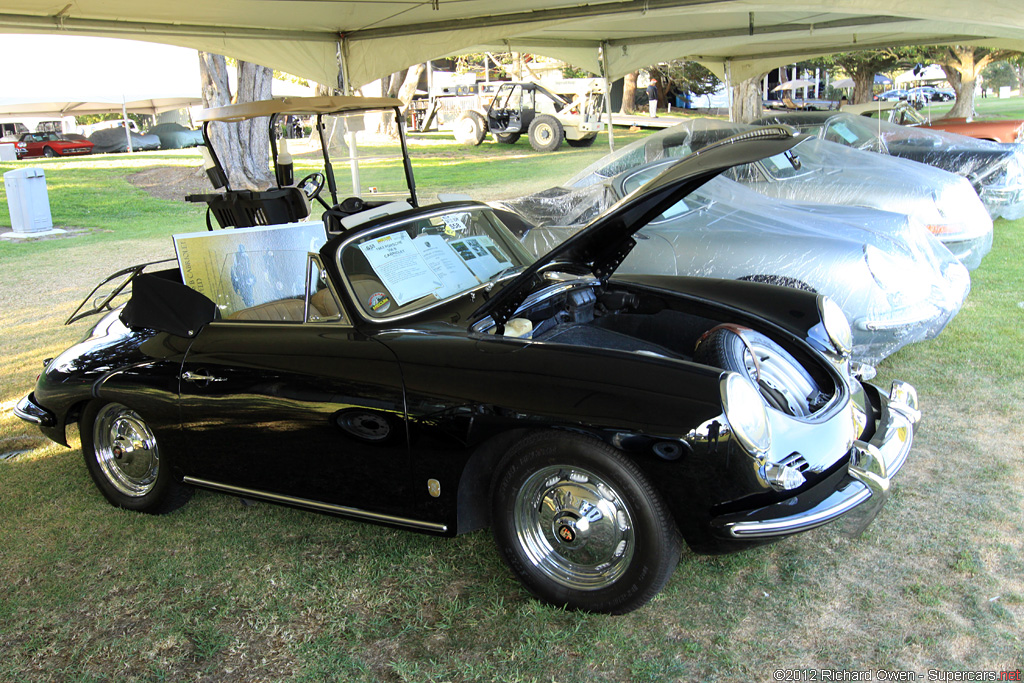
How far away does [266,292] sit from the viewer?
3670 millimetres

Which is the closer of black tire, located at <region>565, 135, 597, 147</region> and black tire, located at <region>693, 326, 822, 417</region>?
black tire, located at <region>693, 326, 822, 417</region>

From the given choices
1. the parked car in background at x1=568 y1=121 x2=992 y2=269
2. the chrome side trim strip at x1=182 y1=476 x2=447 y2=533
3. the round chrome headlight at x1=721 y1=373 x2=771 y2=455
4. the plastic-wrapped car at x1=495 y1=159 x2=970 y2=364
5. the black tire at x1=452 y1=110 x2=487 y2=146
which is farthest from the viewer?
the black tire at x1=452 y1=110 x2=487 y2=146

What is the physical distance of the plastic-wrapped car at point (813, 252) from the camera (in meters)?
4.59

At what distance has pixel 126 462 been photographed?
356 cm

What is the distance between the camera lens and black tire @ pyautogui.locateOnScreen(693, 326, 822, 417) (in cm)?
285

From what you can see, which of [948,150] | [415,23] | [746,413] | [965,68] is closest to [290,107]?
[415,23]

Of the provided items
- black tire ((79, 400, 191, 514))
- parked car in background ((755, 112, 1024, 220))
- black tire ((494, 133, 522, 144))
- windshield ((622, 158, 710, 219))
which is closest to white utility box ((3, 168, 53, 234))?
windshield ((622, 158, 710, 219))

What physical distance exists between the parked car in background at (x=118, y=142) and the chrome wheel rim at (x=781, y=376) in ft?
107

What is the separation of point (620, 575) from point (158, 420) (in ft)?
6.63

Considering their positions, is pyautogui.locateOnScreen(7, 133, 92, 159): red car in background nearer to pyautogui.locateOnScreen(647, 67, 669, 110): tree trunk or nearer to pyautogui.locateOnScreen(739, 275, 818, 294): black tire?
pyautogui.locateOnScreen(647, 67, 669, 110): tree trunk

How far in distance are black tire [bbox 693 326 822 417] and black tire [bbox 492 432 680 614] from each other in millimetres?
699

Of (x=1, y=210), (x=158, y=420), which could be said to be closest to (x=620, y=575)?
(x=158, y=420)

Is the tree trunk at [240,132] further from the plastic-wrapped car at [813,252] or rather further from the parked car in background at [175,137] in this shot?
the parked car in background at [175,137]

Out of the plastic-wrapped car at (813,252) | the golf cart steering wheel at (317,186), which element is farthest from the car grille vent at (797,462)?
the golf cart steering wheel at (317,186)
